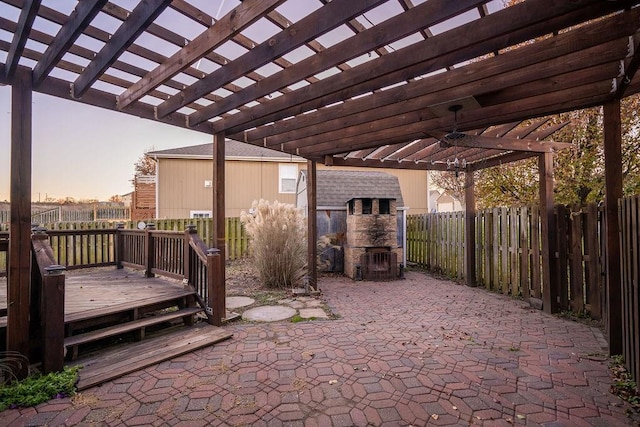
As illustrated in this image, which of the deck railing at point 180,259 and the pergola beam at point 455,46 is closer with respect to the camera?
the pergola beam at point 455,46

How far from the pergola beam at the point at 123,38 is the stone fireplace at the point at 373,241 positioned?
5.72 metres

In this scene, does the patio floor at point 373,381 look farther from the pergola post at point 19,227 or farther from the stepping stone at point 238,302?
the stepping stone at point 238,302

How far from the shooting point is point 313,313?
471 cm

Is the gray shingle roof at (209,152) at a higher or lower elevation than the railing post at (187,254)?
higher

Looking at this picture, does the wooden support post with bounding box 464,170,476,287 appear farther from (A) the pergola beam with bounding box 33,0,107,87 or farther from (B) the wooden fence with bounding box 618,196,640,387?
(A) the pergola beam with bounding box 33,0,107,87

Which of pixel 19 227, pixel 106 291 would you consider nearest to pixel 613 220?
pixel 19 227

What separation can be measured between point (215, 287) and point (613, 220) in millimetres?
4429

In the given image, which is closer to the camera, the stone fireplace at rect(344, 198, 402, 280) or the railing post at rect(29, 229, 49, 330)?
the railing post at rect(29, 229, 49, 330)

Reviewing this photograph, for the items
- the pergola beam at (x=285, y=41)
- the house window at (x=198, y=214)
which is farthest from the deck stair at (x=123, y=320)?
the house window at (x=198, y=214)

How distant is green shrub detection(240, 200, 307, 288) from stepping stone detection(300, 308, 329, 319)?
1.55 m

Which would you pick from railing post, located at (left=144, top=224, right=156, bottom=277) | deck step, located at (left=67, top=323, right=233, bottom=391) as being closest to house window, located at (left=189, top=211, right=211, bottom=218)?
railing post, located at (left=144, top=224, right=156, bottom=277)

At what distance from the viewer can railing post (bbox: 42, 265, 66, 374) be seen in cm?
273

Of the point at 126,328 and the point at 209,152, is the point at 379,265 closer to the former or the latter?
the point at 126,328

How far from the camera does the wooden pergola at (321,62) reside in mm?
2078
